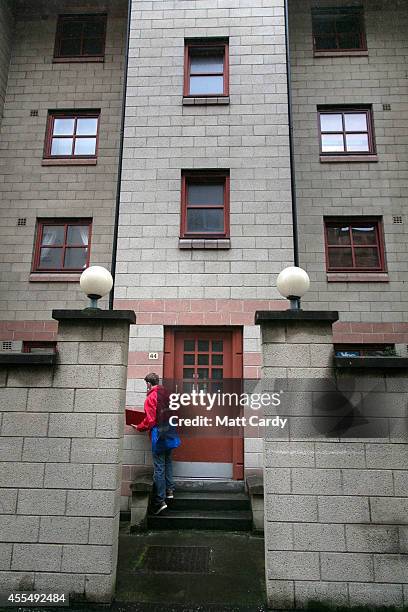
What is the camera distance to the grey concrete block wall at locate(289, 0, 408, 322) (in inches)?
356

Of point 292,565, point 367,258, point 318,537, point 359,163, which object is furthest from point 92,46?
point 292,565

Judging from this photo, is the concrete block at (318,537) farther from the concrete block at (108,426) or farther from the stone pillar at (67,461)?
the concrete block at (108,426)

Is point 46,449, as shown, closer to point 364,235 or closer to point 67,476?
point 67,476

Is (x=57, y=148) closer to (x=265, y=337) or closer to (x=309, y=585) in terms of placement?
(x=265, y=337)

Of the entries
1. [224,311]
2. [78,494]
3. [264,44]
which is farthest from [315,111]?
[78,494]

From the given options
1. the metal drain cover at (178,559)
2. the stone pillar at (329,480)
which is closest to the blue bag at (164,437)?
the metal drain cover at (178,559)

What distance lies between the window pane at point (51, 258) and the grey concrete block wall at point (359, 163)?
562cm

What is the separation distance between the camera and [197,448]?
25.2 ft

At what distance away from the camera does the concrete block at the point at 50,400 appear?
4.62 metres

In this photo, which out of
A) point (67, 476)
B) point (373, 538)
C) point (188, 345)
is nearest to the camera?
point (373, 538)

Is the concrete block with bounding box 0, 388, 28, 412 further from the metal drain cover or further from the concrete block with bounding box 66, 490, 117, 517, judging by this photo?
the metal drain cover

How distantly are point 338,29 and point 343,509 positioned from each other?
1186 centimetres

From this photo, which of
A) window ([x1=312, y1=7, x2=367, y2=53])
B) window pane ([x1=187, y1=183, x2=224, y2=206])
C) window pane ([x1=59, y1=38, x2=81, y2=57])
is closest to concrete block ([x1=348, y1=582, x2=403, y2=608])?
window pane ([x1=187, y1=183, x2=224, y2=206])

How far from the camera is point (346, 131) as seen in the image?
33.8ft
